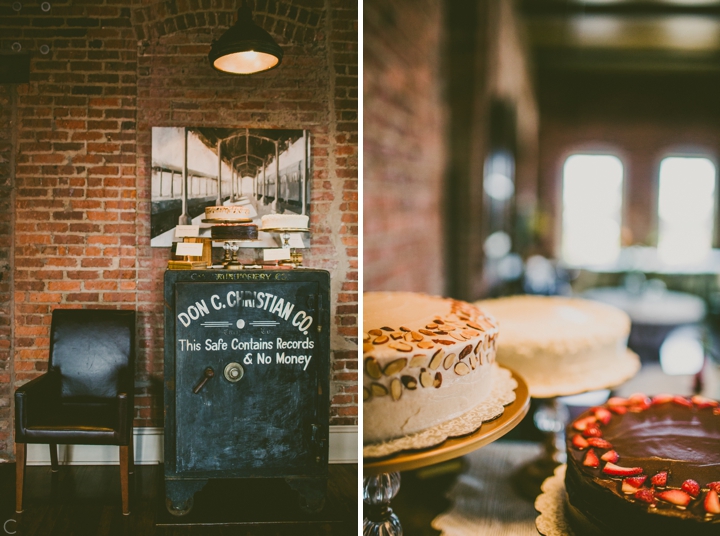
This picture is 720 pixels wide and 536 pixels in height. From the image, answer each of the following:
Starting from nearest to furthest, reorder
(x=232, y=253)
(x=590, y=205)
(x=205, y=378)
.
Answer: (x=590, y=205), (x=205, y=378), (x=232, y=253)

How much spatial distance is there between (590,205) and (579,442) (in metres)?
1.10

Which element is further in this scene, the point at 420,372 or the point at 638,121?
the point at 638,121

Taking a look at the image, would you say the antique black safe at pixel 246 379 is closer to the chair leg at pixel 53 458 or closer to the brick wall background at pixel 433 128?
Answer: the brick wall background at pixel 433 128

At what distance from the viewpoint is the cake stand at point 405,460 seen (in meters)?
1.18

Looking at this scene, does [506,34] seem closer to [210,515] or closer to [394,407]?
[394,407]

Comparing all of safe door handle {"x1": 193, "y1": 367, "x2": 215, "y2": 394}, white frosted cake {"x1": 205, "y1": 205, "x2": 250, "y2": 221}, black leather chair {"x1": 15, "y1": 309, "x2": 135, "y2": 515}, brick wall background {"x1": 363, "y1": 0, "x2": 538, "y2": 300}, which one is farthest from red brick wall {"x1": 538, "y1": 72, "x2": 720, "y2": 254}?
black leather chair {"x1": 15, "y1": 309, "x2": 135, "y2": 515}

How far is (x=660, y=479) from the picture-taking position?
1171mm

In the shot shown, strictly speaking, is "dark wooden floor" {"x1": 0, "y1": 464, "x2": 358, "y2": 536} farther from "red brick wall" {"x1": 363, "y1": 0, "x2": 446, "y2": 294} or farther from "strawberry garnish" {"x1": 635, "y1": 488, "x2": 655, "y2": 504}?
"strawberry garnish" {"x1": 635, "y1": 488, "x2": 655, "y2": 504}

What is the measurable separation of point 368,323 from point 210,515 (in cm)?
144

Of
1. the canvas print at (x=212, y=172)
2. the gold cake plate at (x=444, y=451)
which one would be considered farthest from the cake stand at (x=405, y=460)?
the canvas print at (x=212, y=172)

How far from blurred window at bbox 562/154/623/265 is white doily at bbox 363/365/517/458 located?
3.16 ft

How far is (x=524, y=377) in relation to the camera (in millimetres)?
1724

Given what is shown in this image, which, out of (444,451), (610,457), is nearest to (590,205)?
(610,457)

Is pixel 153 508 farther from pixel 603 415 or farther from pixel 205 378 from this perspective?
pixel 603 415
